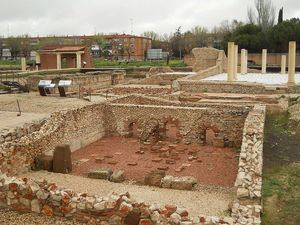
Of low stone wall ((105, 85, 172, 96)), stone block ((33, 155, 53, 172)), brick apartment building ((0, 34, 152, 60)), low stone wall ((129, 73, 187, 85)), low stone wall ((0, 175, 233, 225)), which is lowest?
stone block ((33, 155, 53, 172))

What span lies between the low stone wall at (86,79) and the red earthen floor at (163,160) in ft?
34.6

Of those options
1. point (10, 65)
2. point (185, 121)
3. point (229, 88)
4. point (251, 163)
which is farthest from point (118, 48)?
point (251, 163)

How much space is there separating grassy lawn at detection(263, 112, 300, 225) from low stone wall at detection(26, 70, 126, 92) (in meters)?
13.8

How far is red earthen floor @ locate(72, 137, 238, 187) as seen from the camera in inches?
521

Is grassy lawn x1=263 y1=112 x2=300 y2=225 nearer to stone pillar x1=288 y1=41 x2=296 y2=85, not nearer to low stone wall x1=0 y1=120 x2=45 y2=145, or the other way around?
low stone wall x1=0 y1=120 x2=45 y2=145

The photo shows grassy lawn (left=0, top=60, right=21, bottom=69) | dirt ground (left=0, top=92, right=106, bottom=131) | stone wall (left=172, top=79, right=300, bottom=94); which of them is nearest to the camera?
dirt ground (left=0, top=92, right=106, bottom=131)

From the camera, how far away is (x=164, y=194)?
10219 mm

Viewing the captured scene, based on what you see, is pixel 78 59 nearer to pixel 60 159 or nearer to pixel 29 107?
pixel 29 107

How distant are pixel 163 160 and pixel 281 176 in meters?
4.44

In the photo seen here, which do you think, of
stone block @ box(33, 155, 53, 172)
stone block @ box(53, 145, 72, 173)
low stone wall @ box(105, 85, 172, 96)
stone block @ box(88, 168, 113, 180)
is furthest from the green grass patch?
low stone wall @ box(105, 85, 172, 96)

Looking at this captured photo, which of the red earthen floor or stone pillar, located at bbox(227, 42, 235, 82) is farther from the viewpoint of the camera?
stone pillar, located at bbox(227, 42, 235, 82)

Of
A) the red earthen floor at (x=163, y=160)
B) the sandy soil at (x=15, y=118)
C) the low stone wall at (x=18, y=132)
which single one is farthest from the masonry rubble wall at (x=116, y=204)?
the sandy soil at (x=15, y=118)

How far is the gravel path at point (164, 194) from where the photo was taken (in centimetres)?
915

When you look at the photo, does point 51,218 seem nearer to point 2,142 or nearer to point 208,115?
point 2,142
